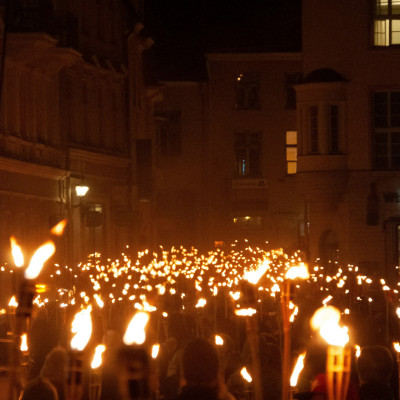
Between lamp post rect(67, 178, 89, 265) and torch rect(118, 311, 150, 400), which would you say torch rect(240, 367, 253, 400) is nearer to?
torch rect(118, 311, 150, 400)

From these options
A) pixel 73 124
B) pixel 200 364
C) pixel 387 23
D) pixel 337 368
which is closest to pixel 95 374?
pixel 337 368

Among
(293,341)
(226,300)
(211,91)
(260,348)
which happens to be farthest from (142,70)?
(260,348)

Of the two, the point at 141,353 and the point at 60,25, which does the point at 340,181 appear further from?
the point at 141,353

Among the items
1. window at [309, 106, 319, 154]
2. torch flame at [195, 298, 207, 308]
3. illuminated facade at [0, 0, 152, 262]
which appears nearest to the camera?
torch flame at [195, 298, 207, 308]

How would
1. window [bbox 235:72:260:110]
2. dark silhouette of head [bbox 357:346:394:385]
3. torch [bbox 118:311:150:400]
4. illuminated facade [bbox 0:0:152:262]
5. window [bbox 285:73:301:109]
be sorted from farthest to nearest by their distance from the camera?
1. window [bbox 235:72:260:110]
2. window [bbox 285:73:301:109]
3. illuminated facade [bbox 0:0:152:262]
4. dark silhouette of head [bbox 357:346:394:385]
5. torch [bbox 118:311:150:400]

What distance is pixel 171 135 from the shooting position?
59094 mm

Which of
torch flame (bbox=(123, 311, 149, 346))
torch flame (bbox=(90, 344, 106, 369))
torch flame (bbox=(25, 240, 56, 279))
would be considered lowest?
torch flame (bbox=(90, 344, 106, 369))

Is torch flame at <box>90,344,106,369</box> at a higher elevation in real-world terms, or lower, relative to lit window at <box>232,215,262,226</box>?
lower

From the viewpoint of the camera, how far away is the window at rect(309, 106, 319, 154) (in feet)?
134

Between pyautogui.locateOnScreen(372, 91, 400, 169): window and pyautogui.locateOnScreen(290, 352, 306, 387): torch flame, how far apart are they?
2904cm

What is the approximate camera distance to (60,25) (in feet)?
99.7

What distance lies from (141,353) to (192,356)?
1113 mm

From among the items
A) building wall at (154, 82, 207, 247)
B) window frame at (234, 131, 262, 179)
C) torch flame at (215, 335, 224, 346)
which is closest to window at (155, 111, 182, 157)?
building wall at (154, 82, 207, 247)

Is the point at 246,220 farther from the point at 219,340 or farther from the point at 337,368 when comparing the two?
the point at 337,368
